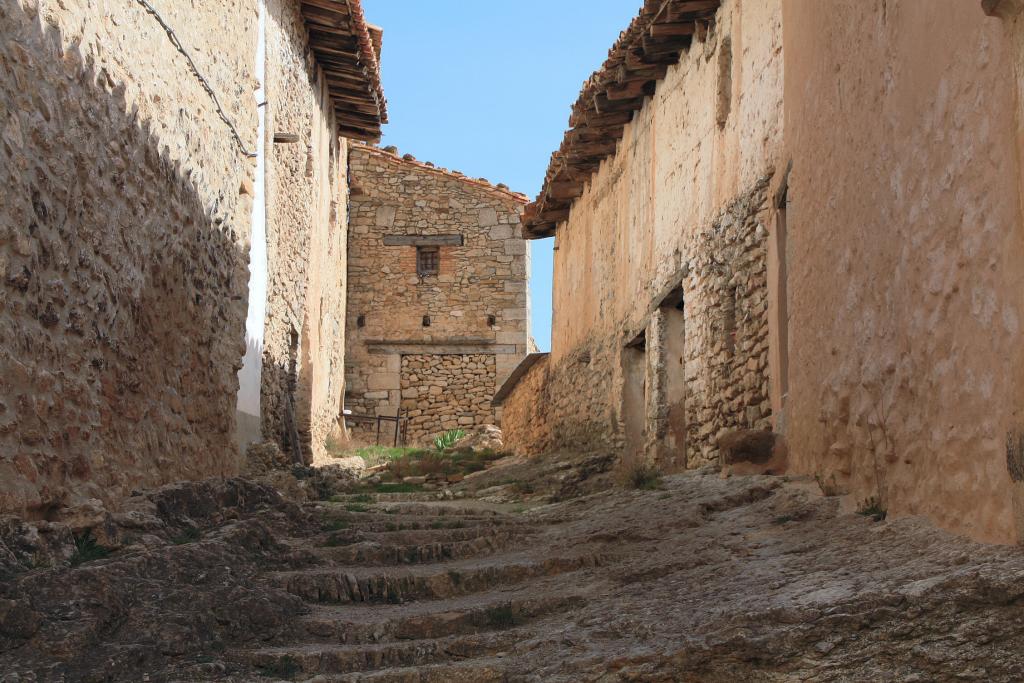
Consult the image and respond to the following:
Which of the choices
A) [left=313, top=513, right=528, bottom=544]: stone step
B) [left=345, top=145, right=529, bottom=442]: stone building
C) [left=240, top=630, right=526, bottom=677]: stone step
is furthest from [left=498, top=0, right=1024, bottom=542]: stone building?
[left=345, top=145, right=529, bottom=442]: stone building

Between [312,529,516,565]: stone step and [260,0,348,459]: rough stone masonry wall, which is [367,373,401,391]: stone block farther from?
[312,529,516,565]: stone step

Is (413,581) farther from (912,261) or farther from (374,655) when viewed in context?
(912,261)

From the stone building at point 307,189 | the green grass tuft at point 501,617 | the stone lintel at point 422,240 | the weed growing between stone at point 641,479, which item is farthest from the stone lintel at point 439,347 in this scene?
the green grass tuft at point 501,617

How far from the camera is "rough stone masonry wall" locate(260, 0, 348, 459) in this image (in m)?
12.2

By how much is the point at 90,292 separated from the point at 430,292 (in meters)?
19.6

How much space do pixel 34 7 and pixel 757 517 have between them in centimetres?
436

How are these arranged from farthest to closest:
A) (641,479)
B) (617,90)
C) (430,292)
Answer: (430,292), (617,90), (641,479)

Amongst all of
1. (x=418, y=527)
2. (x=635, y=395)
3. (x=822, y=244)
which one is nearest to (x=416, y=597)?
(x=418, y=527)

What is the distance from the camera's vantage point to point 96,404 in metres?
5.80

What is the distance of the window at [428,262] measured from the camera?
25.3 metres

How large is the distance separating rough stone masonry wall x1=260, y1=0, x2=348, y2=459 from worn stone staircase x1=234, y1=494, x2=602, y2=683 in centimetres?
431

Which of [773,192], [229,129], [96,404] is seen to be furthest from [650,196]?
[96,404]

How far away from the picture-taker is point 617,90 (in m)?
12.0

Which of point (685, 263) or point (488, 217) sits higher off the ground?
point (488, 217)
